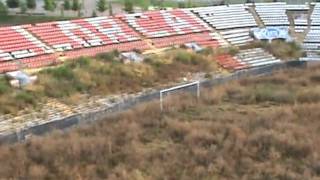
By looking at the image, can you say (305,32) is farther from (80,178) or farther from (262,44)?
(80,178)

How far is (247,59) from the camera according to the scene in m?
24.6

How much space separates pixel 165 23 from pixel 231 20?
12.2 feet

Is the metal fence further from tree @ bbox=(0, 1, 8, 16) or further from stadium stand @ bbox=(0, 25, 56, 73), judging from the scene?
tree @ bbox=(0, 1, 8, 16)

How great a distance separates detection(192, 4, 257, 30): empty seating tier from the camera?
27603 millimetres

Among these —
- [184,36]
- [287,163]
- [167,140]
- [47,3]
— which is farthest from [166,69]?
[47,3]

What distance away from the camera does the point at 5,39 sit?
2088 centimetres

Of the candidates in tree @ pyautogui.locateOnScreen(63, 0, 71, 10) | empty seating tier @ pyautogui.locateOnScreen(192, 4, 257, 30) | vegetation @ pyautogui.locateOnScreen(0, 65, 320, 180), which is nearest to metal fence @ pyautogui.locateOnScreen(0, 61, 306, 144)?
vegetation @ pyautogui.locateOnScreen(0, 65, 320, 180)

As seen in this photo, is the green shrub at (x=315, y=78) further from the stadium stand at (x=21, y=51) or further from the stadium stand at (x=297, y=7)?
the stadium stand at (x=21, y=51)

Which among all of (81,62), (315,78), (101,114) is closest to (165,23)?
(81,62)

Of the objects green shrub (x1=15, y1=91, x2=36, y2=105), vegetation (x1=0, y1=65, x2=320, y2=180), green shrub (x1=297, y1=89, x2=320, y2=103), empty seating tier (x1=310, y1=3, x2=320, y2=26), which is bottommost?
green shrub (x1=297, y1=89, x2=320, y2=103)

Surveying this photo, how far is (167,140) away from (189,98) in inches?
168

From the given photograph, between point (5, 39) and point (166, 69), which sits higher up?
point (5, 39)

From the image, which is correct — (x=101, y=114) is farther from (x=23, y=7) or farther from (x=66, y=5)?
(x=23, y=7)

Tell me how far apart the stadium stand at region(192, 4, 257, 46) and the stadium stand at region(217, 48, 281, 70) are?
1066 millimetres
